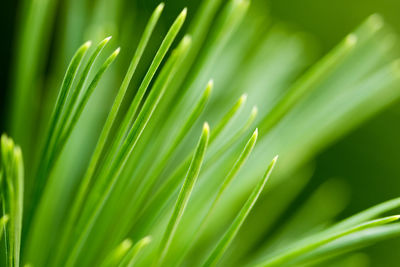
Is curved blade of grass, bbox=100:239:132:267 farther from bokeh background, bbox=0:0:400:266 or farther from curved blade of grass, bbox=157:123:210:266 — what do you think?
bokeh background, bbox=0:0:400:266

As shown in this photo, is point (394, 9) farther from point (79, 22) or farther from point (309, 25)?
point (79, 22)

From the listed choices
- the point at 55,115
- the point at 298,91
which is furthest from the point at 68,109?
the point at 298,91

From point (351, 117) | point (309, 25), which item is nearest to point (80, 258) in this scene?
point (351, 117)

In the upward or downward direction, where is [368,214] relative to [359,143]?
downward

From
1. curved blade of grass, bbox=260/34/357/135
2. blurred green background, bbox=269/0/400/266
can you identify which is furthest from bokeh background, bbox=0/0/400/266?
curved blade of grass, bbox=260/34/357/135

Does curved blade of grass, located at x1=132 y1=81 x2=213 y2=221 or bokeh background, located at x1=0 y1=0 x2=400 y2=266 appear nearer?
curved blade of grass, located at x1=132 y1=81 x2=213 y2=221

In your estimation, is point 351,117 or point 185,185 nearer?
point 185,185

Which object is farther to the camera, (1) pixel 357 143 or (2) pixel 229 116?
(1) pixel 357 143

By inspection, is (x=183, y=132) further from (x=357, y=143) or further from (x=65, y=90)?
(x=357, y=143)

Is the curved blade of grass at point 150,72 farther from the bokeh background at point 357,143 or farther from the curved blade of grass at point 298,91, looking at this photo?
the bokeh background at point 357,143
